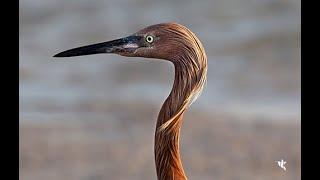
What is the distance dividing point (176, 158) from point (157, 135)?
9cm

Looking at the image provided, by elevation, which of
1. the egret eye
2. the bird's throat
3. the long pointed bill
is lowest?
the bird's throat

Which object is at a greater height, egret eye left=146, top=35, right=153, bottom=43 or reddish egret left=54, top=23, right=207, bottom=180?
egret eye left=146, top=35, right=153, bottom=43

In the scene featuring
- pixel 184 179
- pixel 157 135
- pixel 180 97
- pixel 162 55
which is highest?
pixel 162 55

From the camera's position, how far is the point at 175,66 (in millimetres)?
1620

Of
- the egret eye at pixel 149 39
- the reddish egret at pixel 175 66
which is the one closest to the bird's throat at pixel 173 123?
the reddish egret at pixel 175 66

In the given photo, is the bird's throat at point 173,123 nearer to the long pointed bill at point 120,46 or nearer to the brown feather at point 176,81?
the brown feather at point 176,81

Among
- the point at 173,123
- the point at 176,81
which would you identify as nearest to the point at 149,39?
the point at 176,81

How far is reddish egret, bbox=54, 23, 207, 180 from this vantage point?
1596 mm

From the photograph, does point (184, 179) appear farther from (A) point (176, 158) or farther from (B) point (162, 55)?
(B) point (162, 55)

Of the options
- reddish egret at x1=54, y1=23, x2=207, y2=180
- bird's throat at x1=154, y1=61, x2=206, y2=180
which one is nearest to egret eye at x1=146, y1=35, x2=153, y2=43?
reddish egret at x1=54, y1=23, x2=207, y2=180

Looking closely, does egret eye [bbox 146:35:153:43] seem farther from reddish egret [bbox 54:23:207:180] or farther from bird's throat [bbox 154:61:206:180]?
bird's throat [bbox 154:61:206:180]

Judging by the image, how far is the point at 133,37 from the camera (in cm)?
162
